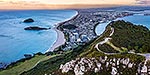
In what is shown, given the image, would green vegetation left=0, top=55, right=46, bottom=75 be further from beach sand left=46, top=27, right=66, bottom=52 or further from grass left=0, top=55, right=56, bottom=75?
beach sand left=46, top=27, right=66, bottom=52

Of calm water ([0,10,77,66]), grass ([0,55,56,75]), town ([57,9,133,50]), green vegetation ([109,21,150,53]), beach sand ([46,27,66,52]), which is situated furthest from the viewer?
town ([57,9,133,50])

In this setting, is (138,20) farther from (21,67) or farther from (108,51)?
(108,51)

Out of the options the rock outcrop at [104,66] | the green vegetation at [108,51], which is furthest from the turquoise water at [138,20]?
the rock outcrop at [104,66]

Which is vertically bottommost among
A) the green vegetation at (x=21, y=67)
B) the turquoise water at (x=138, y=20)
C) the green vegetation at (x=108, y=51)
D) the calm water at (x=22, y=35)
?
the turquoise water at (x=138, y=20)

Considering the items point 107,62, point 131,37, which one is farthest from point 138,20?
point 107,62

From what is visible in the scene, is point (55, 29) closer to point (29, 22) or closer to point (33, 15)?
point (29, 22)

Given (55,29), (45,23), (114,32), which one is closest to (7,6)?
(45,23)

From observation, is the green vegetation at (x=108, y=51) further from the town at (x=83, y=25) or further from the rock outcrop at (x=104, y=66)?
the town at (x=83, y=25)

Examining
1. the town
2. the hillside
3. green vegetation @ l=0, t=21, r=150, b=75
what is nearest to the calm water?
the town

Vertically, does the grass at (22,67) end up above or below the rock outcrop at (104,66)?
below
